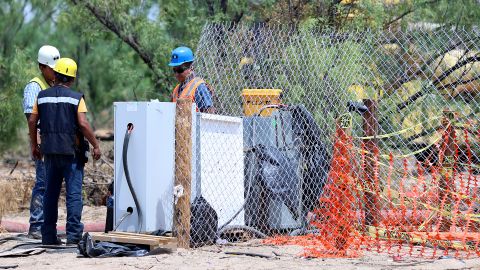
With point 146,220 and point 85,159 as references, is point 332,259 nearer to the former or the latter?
point 146,220

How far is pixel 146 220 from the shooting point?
812cm

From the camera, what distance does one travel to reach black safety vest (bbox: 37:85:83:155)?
325 inches

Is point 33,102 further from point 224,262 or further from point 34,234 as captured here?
point 224,262

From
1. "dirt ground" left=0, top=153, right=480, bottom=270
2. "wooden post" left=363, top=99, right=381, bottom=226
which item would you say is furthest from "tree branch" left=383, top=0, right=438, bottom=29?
"dirt ground" left=0, top=153, right=480, bottom=270

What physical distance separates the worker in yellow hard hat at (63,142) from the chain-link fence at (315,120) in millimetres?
1171

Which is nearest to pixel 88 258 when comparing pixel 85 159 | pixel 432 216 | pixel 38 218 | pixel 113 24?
pixel 85 159

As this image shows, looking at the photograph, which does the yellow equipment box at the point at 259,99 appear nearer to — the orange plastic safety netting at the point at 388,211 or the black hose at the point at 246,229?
the orange plastic safety netting at the point at 388,211

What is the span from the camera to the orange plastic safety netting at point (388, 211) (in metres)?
7.59

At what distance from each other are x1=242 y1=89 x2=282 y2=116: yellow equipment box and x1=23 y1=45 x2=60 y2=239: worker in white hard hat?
2075mm

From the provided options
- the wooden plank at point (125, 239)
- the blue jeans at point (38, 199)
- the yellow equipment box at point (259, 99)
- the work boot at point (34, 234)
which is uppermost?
the yellow equipment box at point (259, 99)

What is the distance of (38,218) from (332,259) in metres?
3.67

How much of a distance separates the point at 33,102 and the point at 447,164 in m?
4.39

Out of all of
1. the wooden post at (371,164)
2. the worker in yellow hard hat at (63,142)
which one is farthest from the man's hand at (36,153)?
the wooden post at (371,164)

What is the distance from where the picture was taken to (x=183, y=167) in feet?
26.4
